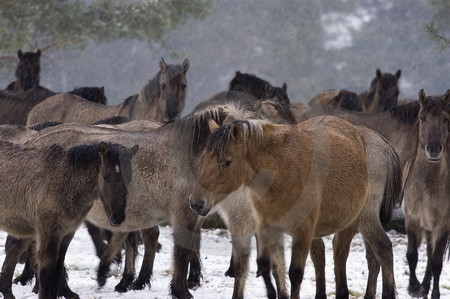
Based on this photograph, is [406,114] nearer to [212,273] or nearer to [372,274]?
[212,273]

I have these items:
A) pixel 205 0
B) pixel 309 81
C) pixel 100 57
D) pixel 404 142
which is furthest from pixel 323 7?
pixel 404 142

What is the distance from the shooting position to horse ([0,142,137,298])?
650cm

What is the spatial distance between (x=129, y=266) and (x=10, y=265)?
59.1 inches

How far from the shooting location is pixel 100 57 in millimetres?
65438

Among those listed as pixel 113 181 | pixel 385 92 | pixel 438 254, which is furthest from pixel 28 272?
pixel 385 92

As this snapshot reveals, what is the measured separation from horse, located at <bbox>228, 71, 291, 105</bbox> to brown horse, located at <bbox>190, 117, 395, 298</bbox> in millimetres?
5281

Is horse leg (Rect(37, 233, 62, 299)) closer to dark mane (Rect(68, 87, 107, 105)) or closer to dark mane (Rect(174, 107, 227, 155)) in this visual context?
dark mane (Rect(174, 107, 227, 155))

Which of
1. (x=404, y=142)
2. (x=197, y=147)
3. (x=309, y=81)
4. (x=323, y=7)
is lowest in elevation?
(x=197, y=147)

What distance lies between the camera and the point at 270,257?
255 inches

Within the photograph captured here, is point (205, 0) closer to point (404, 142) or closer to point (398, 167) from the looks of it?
point (404, 142)

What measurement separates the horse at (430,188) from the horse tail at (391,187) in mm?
505

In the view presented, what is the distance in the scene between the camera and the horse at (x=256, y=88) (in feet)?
39.3

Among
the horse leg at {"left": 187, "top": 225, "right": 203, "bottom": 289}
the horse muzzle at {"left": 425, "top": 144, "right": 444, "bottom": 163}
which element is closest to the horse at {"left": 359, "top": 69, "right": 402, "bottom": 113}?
the horse muzzle at {"left": 425, "top": 144, "right": 444, "bottom": 163}

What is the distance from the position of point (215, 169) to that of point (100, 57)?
61190mm
